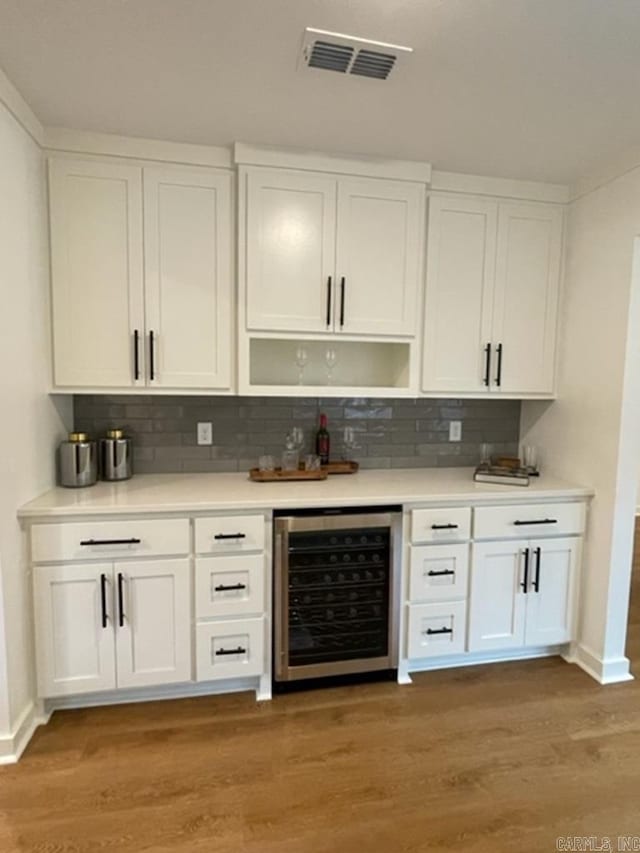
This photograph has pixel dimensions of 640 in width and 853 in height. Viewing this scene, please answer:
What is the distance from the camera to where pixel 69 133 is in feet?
6.95

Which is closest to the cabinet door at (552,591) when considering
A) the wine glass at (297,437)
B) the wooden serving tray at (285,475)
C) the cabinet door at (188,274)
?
the wooden serving tray at (285,475)

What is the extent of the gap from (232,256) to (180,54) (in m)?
0.84

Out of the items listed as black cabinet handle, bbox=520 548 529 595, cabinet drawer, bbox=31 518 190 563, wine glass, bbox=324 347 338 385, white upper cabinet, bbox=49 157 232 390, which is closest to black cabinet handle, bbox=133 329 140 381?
white upper cabinet, bbox=49 157 232 390

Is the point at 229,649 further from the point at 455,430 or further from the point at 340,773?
the point at 455,430

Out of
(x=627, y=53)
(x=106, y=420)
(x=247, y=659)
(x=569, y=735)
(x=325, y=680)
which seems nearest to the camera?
(x=627, y=53)

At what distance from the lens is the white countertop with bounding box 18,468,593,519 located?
2.05 metres

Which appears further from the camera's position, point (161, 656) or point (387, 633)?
point (387, 633)

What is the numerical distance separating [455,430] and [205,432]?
154 cm

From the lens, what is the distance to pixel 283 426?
110 inches

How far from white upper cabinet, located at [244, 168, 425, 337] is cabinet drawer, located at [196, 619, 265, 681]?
1.41 metres

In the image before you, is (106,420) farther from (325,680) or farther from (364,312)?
(325,680)

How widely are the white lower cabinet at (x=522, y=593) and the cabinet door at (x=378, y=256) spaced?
4.15ft

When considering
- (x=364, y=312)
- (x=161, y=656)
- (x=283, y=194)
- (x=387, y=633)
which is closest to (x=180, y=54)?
(x=283, y=194)

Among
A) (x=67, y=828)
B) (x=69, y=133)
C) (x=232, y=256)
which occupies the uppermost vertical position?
(x=69, y=133)
